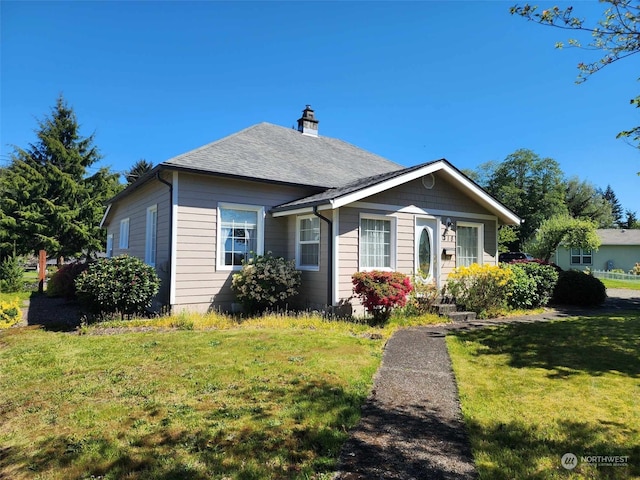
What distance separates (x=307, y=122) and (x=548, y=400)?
14.3 m

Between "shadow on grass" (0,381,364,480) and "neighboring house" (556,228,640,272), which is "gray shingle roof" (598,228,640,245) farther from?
"shadow on grass" (0,381,364,480)

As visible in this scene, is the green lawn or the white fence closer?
the green lawn

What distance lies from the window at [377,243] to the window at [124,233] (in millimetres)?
10376

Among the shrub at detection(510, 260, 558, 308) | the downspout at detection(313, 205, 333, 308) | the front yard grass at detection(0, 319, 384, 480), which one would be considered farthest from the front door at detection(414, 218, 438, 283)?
the front yard grass at detection(0, 319, 384, 480)

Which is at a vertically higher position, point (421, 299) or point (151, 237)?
point (151, 237)

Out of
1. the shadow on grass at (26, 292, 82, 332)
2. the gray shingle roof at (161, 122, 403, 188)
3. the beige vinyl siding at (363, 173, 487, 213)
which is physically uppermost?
the gray shingle roof at (161, 122, 403, 188)

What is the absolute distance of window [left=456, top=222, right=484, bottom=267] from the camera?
1169 centimetres

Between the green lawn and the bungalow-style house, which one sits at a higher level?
the bungalow-style house

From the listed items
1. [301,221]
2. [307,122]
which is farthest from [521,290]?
[307,122]

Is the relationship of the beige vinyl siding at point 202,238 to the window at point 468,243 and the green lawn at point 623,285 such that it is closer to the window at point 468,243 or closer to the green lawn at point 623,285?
the window at point 468,243

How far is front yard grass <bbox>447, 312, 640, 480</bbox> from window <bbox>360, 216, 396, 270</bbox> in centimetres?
302

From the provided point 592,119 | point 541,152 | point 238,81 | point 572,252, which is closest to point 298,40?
point 238,81

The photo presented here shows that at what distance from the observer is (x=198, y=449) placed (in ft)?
9.98

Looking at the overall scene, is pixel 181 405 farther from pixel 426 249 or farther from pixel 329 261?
pixel 426 249
